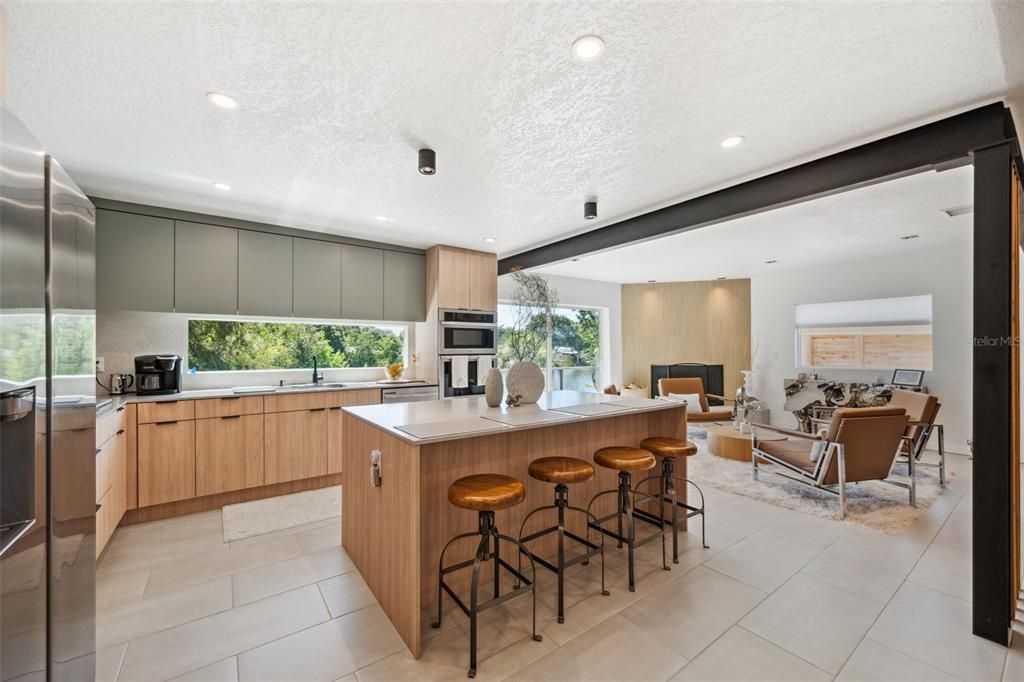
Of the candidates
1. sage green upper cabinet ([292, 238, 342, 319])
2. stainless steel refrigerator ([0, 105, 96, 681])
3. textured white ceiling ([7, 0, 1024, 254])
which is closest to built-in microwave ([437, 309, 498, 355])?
sage green upper cabinet ([292, 238, 342, 319])

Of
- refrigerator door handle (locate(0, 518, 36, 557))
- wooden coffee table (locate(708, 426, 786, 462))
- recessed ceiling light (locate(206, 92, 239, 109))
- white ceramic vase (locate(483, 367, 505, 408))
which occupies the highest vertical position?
recessed ceiling light (locate(206, 92, 239, 109))

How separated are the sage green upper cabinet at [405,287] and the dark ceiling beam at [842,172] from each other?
2.42 metres

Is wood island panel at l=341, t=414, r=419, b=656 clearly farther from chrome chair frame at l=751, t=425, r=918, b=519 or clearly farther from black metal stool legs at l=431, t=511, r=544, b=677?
chrome chair frame at l=751, t=425, r=918, b=519

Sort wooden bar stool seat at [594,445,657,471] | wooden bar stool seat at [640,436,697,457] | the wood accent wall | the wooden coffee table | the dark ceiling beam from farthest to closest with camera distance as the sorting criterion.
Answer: the wood accent wall
the wooden coffee table
wooden bar stool seat at [640,436,697,457]
wooden bar stool seat at [594,445,657,471]
the dark ceiling beam

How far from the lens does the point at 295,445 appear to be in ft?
12.9

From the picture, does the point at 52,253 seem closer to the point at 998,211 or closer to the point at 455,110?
the point at 455,110

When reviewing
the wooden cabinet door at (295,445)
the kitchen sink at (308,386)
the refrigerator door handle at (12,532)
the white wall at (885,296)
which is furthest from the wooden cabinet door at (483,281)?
the white wall at (885,296)

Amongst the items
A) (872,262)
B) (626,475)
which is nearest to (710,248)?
(872,262)

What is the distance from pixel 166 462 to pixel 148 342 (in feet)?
4.10

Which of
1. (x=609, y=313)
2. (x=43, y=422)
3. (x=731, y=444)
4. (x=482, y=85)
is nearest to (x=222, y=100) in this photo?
(x=482, y=85)

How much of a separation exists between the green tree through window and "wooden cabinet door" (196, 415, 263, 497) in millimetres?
892

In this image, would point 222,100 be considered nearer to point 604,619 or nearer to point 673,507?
point 604,619

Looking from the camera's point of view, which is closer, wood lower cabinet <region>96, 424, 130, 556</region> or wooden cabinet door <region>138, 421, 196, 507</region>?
wood lower cabinet <region>96, 424, 130, 556</region>

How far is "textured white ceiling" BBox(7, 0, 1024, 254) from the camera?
5.21 ft
